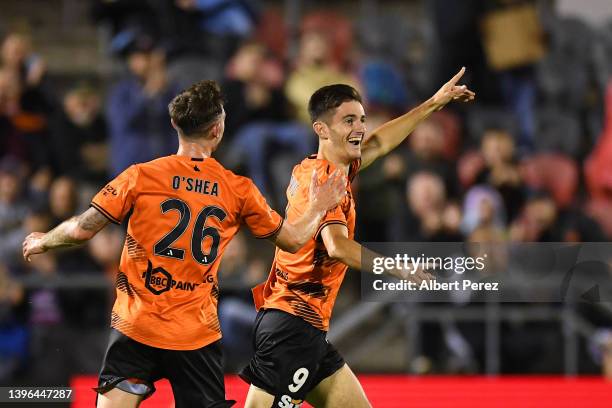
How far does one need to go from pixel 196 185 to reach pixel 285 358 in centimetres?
92

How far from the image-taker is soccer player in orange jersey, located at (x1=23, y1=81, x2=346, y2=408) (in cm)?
450

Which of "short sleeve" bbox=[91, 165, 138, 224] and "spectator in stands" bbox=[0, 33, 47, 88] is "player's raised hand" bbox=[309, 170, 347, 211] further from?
"spectator in stands" bbox=[0, 33, 47, 88]

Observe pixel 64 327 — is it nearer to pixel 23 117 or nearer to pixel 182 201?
pixel 23 117

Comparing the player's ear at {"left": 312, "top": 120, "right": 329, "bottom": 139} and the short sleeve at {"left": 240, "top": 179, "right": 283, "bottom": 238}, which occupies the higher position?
the player's ear at {"left": 312, "top": 120, "right": 329, "bottom": 139}

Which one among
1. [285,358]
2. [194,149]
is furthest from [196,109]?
[285,358]

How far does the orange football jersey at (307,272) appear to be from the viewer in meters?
4.98

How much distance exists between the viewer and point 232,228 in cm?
466

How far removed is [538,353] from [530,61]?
2955 millimetres

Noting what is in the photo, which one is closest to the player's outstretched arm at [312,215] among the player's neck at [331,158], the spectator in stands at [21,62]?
the player's neck at [331,158]

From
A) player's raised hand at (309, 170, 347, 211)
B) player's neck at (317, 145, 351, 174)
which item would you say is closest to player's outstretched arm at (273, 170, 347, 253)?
player's raised hand at (309, 170, 347, 211)

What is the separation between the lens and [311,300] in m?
5.00

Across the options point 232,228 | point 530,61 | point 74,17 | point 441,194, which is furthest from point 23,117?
point 232,228

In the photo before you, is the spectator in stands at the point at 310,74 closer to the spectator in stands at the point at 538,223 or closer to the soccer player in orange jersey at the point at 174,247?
the spectator in stands at the point at 538,223

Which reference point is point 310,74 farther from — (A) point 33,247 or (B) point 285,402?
(A) point 33,247
